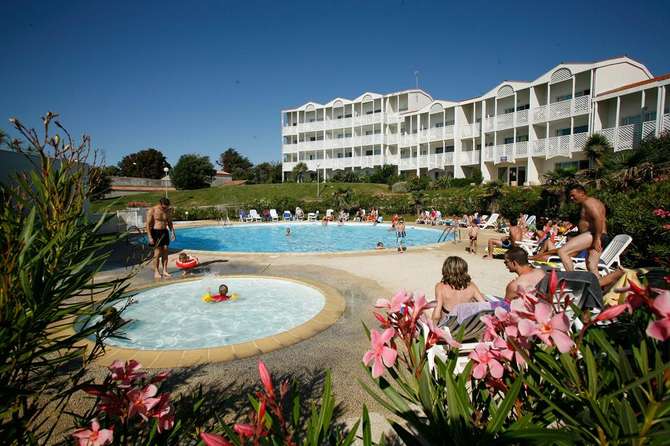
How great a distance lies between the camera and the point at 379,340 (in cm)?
113

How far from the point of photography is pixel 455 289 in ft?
13.8

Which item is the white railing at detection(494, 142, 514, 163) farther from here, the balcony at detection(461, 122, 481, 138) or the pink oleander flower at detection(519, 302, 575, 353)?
the pink oleander flower at detection(519, 302, 575, 353)

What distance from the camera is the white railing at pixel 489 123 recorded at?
32.8 m

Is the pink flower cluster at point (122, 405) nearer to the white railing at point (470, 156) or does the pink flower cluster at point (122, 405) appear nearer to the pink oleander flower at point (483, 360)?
the pink oleander flower at point (483, 360)

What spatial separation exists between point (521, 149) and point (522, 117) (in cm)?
285

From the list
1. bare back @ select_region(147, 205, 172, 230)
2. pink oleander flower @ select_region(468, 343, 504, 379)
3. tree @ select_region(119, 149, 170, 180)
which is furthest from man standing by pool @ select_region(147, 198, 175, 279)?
tree @ select_region(119, 149, 170, 180)

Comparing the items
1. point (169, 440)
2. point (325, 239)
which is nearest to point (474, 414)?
point (169, 440)

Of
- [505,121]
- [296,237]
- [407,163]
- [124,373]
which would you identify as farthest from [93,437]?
[407,163]

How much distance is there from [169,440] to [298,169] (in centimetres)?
4726

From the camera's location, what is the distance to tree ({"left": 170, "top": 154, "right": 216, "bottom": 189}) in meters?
47.4

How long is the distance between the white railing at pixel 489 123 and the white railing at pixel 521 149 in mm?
3658

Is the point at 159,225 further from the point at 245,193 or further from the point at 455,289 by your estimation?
the point at 245,193

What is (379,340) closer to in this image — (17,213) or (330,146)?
(17,213)

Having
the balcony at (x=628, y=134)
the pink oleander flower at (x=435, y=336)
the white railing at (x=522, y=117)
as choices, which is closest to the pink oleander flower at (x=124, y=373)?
the pink oleander flower at (x=435, y=336)
